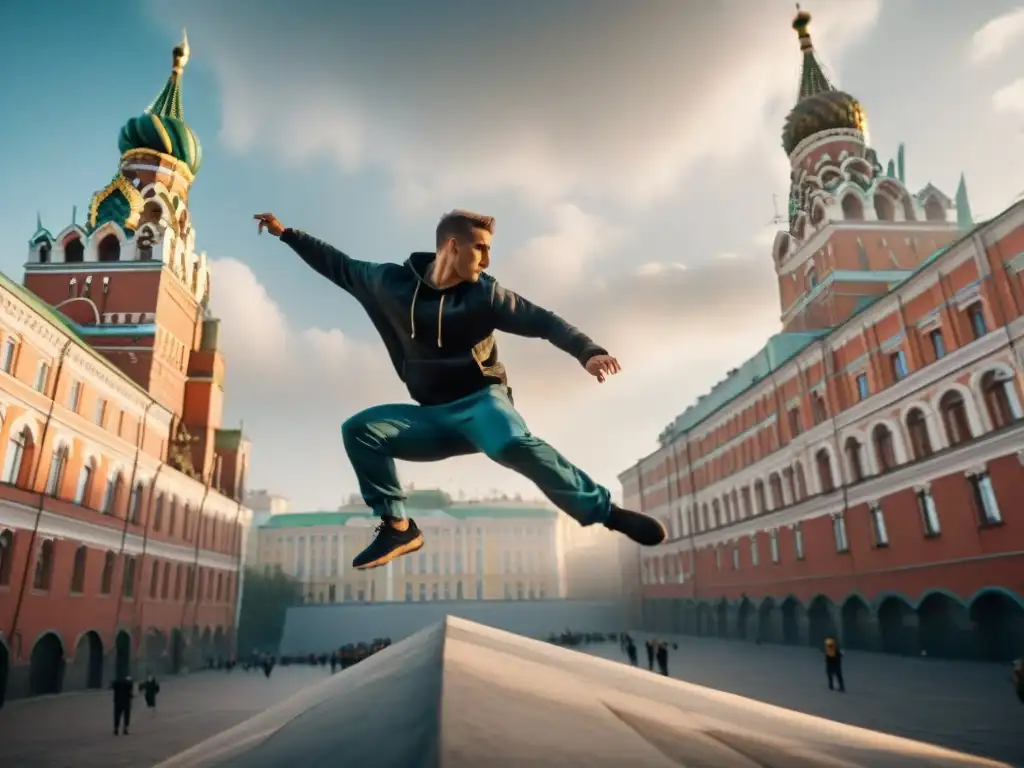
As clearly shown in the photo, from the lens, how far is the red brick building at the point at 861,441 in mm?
23000

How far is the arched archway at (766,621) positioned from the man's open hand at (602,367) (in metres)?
38.4

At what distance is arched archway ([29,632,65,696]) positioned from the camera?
25.5 meters

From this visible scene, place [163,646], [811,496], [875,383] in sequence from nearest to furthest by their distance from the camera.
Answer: [875,383]
[811,496]
[163,646]

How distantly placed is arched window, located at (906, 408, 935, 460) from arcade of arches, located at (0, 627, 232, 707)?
112 ft

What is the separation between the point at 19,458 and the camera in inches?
958

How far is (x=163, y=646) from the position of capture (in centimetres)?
3619

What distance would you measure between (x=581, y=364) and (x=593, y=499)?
728 millimetres

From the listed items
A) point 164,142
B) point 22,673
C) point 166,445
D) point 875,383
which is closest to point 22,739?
point 22,673

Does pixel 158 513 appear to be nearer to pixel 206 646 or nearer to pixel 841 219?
pixel 206 646

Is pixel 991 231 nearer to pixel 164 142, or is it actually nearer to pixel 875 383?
pixel 875 383

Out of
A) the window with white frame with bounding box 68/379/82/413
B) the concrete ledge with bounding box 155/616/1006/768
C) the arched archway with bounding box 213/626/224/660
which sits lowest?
the arched archway with bounding box 213/626/224/660

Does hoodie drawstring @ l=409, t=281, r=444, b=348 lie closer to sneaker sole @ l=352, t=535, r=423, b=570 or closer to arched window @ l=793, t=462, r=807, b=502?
sneaker sole @ l=352, t=535, r=423, b=570

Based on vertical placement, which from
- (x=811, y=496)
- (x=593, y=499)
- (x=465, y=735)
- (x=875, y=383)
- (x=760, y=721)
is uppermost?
(x=875, y=383)

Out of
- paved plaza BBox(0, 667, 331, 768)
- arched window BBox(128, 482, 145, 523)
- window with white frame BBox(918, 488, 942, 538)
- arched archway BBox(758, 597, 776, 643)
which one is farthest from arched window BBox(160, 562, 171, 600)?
window with white frame BBox(918, 488, 942, 538)
